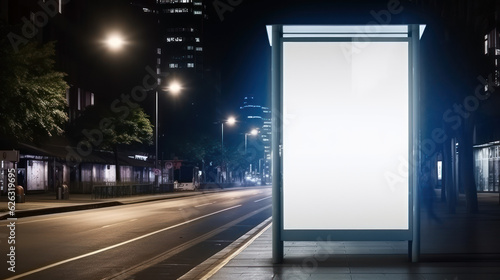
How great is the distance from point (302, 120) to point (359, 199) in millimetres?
1691

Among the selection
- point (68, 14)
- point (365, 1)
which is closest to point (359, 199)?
point (365, 1)

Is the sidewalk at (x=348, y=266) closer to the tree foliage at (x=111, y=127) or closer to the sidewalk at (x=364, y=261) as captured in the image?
the sidewalk at (x=364, y=261)

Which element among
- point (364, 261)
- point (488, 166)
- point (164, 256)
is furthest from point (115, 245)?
point (488, 166)

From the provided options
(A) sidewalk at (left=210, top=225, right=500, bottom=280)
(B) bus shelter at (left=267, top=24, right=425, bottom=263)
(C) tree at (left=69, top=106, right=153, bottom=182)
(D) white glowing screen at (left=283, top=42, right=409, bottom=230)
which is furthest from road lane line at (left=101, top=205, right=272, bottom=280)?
(C) tree at (left=69, top=106, right=153, bottom=182)

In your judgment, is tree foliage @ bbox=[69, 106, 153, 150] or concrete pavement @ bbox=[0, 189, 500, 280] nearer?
concrete pavement @ bbox=[0, 189, 500, 280]

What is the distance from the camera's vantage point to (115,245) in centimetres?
1747

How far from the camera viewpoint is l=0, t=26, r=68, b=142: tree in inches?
1140

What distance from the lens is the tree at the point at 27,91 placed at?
2895 centimetres

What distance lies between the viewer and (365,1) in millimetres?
11727

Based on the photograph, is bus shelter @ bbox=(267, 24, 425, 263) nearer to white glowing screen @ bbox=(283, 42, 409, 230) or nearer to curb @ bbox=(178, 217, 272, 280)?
white glowing screen @ bbox=(283, 42, 409, 230)

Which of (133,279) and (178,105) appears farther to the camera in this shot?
(178,105)

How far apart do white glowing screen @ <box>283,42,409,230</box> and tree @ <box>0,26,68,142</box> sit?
19527 mm

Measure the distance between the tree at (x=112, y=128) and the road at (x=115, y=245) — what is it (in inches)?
1063

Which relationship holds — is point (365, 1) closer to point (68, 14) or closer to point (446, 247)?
point (446, 247)
